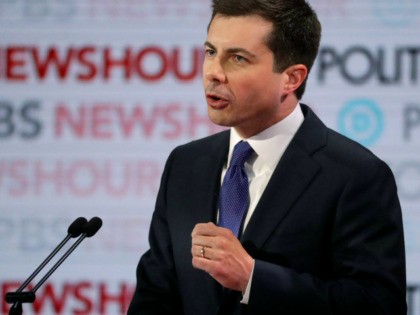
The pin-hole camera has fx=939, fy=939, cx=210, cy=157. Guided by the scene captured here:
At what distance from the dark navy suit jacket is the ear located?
94mm

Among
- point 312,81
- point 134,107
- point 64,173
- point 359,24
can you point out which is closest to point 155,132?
point 134,107

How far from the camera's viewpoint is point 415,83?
388 cm

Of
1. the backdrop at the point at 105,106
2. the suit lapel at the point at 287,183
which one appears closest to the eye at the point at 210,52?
the suit lapel at the point at 287,183

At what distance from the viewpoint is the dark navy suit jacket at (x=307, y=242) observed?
219 centimetres

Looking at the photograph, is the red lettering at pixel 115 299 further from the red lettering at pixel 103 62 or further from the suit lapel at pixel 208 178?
the suit lapel at pixel 208 178

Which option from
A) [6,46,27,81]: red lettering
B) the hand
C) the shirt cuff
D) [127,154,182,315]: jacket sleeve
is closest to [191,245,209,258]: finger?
the hand

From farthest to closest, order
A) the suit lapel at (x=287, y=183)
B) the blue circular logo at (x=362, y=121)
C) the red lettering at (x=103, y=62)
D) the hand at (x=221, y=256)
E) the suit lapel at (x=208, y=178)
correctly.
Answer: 1. the red lettering at (x=103, y=62)
2. the blue circular logo at (x=362, y=121)
3. the suit lapel at (x=208, y=178)
4. the suit lapel at (x=287, y=183)
5. the hand at (x=221, y=256)

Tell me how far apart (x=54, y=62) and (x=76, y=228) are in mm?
1727

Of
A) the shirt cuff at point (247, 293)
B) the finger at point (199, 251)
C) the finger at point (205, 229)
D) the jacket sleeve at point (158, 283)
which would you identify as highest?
the finger at point (205, 229)

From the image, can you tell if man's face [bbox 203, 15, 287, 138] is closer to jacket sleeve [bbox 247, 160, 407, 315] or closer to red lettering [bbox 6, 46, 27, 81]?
jacket sleeve [bbox 247, 160, 407, 315]

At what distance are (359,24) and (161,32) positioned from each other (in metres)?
0.82

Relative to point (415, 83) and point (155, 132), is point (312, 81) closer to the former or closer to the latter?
point (415, 83)

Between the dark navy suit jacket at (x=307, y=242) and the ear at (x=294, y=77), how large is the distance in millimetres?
94

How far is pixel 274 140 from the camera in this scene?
7.87 feet
